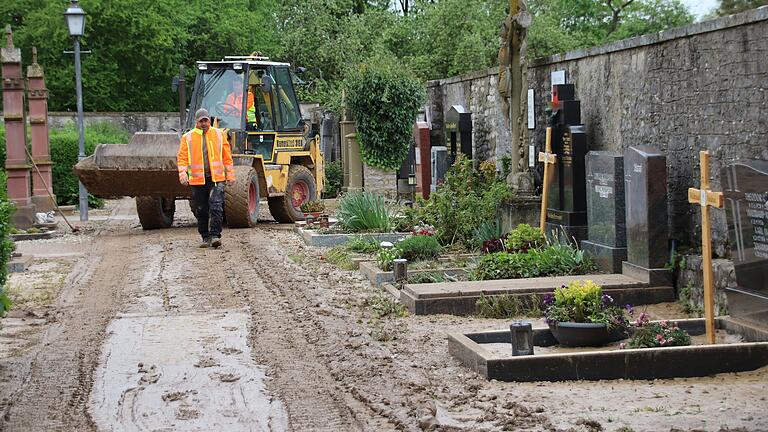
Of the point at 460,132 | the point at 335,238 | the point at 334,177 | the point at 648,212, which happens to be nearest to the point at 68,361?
the point at 648,212

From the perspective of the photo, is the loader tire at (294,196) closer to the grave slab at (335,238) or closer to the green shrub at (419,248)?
the grave slab at (335,238)

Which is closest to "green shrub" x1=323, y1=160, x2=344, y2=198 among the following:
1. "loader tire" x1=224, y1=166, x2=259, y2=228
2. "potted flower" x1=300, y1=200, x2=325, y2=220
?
"loader tire" x1=224, y1=166, x2=259, y2=228

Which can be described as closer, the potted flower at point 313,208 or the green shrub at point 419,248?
the green shrub at point 419,248

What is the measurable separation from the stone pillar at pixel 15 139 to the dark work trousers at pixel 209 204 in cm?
493

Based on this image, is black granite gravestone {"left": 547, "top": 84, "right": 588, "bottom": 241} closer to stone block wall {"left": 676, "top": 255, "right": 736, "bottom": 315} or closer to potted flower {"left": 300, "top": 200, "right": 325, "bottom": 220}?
stone block wall {"left": 676, "top": 255, "right": 736, "bottom": 315}

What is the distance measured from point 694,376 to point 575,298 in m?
1.19

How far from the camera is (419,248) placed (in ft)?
43.8

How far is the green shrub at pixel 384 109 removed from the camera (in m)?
24.5

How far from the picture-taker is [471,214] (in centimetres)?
1491

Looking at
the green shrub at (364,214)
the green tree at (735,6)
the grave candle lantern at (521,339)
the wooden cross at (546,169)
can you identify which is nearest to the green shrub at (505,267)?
the wooden cross at (546,169)

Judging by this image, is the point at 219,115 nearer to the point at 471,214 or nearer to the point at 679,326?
the point at 471,214

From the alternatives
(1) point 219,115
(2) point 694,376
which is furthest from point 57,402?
(1) point 219,115

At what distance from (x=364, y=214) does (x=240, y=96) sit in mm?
5114

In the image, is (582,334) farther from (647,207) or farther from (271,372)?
(647,207)
